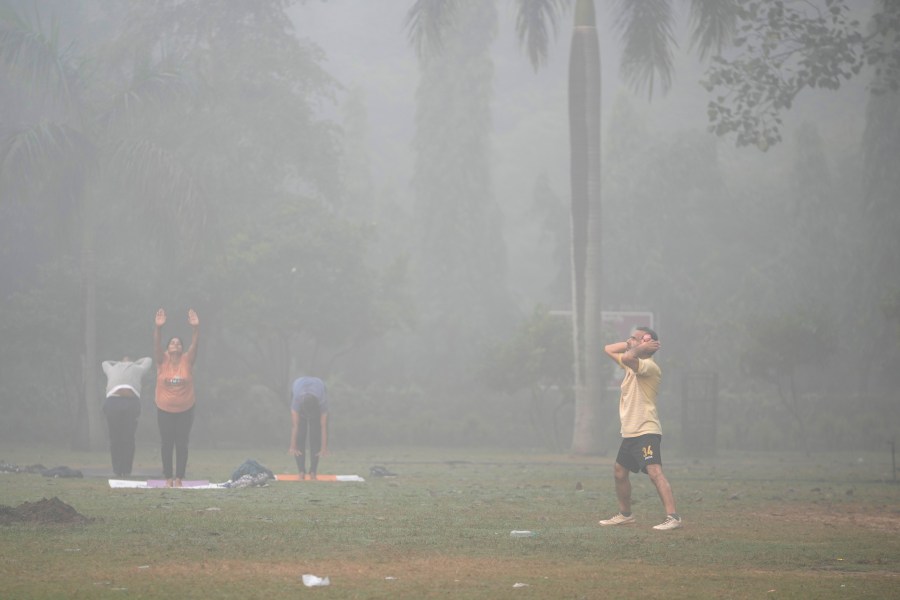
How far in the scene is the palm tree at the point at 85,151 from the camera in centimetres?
3141

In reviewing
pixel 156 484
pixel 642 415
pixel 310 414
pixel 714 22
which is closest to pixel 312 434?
pixel 310 414

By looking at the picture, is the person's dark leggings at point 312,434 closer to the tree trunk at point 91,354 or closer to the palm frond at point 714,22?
the tree trunk at point 91,354

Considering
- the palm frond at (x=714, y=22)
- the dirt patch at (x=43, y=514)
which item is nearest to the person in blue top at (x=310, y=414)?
the dirt patch at (x=43, y=514)

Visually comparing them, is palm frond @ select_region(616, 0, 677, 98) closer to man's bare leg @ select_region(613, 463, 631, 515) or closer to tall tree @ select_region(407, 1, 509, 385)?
man's bare leg @ select_region(613, 463, 631, 515)

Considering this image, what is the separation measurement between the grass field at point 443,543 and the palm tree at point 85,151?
48.7 feet

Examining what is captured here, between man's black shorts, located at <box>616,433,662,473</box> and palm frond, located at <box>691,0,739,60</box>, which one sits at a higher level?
palm frond, located at <box>691,0,739,60</box>

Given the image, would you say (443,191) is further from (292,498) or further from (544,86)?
(544,86)

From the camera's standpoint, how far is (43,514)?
36.2ft

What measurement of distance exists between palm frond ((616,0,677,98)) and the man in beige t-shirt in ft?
66.6

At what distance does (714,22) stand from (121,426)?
60.1 feet

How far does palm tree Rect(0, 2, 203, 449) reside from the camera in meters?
31.4

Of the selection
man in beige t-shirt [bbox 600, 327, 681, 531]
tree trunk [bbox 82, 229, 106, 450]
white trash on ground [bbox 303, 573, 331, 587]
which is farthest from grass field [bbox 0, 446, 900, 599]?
tree trunk [bbox 82, 229, 106, 450]

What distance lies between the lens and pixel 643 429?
464 inches

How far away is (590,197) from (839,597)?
2491 cm
